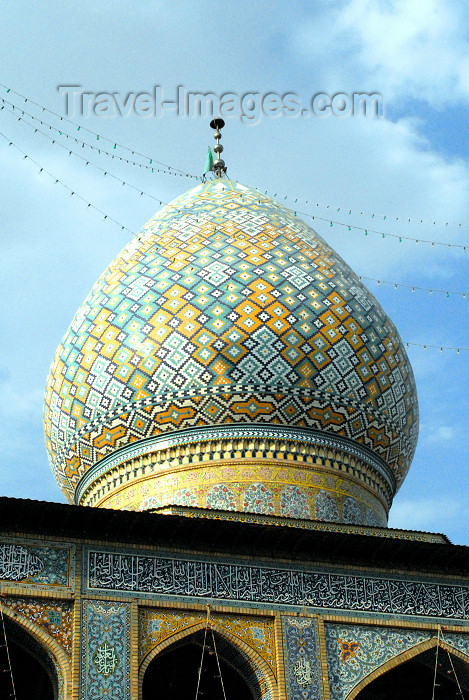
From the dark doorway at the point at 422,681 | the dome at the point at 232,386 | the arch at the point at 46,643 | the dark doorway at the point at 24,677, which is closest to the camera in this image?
the arch at the point at 46,643

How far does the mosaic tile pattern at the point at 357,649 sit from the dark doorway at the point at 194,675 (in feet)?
1.86

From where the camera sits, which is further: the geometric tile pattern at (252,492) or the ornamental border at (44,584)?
the geometric tile pattern at (252,492)

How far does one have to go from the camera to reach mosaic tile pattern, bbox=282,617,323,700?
7832 millimetres

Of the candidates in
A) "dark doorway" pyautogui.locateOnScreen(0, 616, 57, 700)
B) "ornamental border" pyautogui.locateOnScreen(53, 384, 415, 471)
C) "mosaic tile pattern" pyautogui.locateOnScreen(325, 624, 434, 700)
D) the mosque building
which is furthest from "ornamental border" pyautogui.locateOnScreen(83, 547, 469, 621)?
"ornamental border" pyautogui.locateOnScreen(53, 384, 415, 471)

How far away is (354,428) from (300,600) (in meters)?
2.26

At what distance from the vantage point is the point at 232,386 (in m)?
9.84

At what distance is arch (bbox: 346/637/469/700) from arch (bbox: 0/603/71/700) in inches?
73.4

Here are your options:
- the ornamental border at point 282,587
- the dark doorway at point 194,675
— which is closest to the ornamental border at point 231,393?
the ornamental border at point 282,587

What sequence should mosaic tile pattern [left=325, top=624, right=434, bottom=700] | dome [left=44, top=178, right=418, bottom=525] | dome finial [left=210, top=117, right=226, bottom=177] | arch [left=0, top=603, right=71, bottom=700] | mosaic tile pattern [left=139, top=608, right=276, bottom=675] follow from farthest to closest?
1. dome finial [left=210, top=117, right=226, bottom=177]
2. dome [left=44, top=178, right=418, bottom=525]
3. mosaic tile pattern [left=325, top=624, right=434, bottom=700]
4. mosaic tile pattern [left=139, top=608, right=276, bottom=675]
5. arch [left=0, top=603, right=71, bottom=700]

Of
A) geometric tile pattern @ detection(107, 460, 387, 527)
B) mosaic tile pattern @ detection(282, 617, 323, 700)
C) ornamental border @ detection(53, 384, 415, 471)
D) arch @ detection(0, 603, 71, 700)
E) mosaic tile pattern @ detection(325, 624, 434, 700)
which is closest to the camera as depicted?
arch @ detection(0, 603, 71, 700)

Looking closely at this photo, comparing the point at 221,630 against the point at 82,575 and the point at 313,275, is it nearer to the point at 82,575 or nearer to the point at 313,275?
the point at 82,575

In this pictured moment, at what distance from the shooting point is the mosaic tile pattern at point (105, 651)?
7402mm

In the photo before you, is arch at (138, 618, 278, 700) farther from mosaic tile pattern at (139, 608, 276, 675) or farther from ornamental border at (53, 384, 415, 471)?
ornamental border at (53, 384, 415, 471)

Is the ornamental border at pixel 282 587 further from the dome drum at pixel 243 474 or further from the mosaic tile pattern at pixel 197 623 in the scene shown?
the dome drum at pixel 243 474
